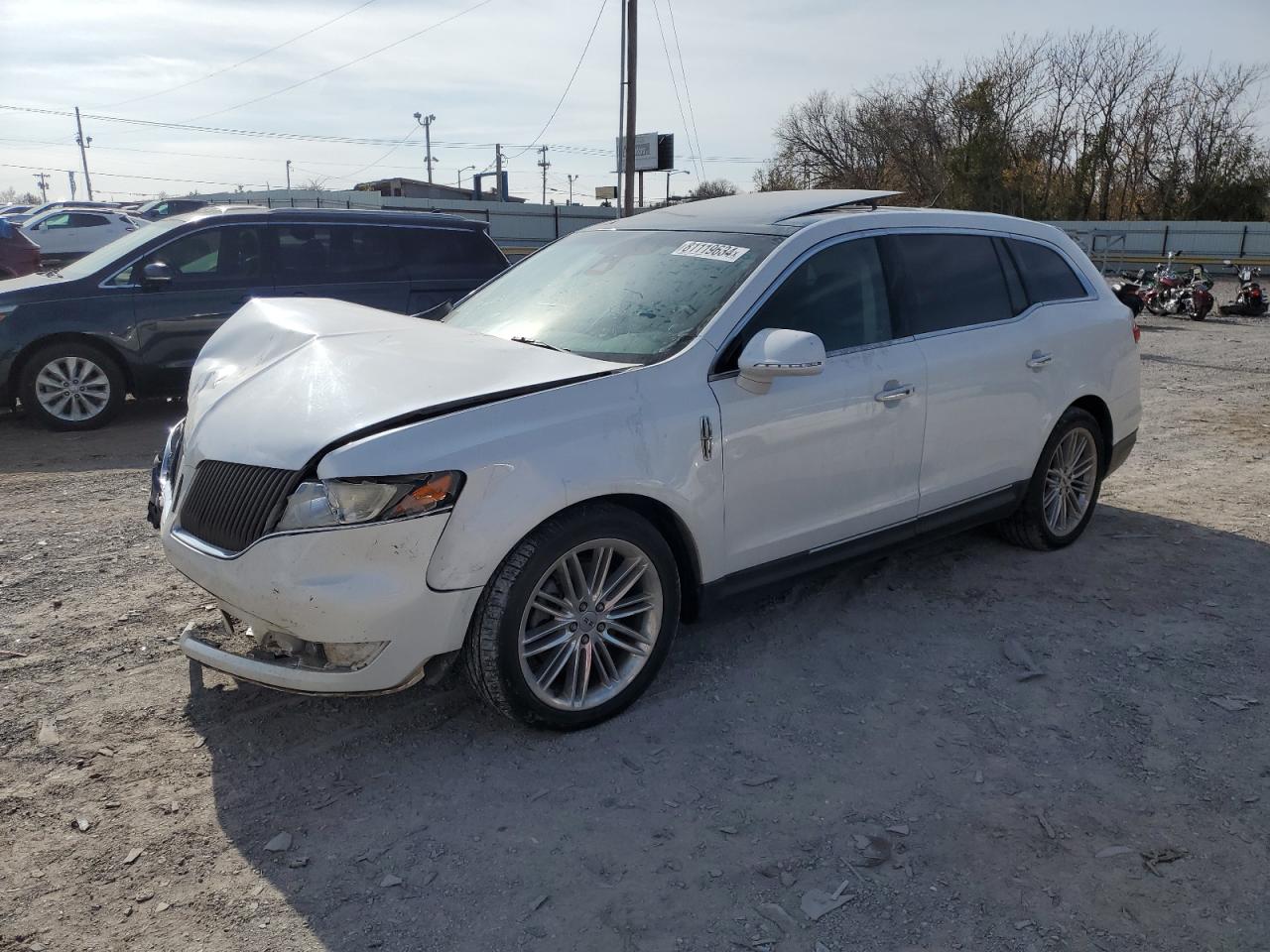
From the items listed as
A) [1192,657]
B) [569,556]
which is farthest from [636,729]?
[1192,657]

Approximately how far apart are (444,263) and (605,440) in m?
6.82

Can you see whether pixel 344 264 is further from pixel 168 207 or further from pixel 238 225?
pixel 168 207

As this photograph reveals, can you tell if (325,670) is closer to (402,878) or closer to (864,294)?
(402,878)

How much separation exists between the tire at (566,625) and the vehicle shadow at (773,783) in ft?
0.46

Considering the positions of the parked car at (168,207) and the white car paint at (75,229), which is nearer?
the white car paint at (75,229)

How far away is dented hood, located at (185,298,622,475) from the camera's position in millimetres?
3184

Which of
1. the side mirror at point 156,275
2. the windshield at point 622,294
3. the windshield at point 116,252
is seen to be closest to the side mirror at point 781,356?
the windshield at point 622,294

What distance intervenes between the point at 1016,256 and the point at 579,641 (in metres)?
3.21

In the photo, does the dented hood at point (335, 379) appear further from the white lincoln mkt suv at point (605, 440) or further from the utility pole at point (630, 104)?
the utility pole at point (630, 104)

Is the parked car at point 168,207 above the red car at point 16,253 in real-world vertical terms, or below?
above

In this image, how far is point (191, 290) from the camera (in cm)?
A: 860

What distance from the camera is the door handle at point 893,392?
419cm

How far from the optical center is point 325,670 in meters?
3.12

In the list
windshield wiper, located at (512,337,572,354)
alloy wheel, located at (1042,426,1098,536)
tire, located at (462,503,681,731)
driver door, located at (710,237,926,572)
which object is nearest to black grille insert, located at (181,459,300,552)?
tire, located at (462,503,681,731)
